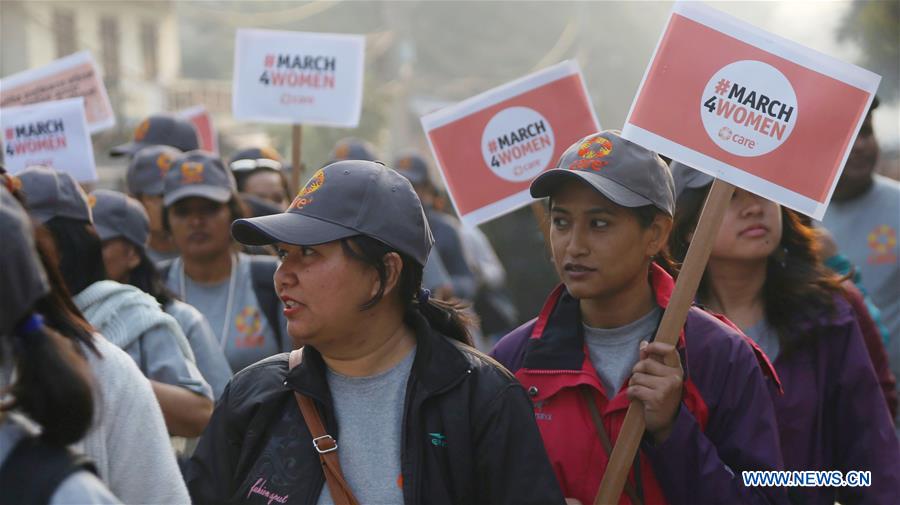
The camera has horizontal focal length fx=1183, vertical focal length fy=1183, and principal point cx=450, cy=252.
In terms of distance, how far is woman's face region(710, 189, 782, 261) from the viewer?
416cm

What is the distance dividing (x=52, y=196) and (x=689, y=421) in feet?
7.16

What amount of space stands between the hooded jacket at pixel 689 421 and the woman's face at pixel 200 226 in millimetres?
2366

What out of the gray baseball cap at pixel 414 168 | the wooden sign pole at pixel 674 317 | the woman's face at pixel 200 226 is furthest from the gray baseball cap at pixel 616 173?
the gray baseball cap at pixel 414 168

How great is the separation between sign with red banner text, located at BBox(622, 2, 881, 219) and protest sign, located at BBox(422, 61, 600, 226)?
1187mm

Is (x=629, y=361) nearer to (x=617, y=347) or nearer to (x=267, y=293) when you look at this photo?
(x=617, y=347)

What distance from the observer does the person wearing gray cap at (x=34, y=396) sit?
6.56 ft

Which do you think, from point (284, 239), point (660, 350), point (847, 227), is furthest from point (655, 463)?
point (847, 227)

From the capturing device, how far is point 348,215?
304cm

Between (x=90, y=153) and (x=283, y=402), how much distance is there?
3.32m

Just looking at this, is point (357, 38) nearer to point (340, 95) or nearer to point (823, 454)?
point (340, 95)

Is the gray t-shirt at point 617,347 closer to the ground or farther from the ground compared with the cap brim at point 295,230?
closer to the ground

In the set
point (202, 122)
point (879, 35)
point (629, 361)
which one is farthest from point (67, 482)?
point (879, 35)

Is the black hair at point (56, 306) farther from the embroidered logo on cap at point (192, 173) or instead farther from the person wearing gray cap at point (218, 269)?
the embroidered logo on cap at point (192, 173)

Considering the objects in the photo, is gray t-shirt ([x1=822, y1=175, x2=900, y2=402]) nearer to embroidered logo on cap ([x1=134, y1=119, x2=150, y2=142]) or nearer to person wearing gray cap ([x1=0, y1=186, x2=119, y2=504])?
embroidered logo on cap ([x1=134, y1=119, x2=150, y2=142])
